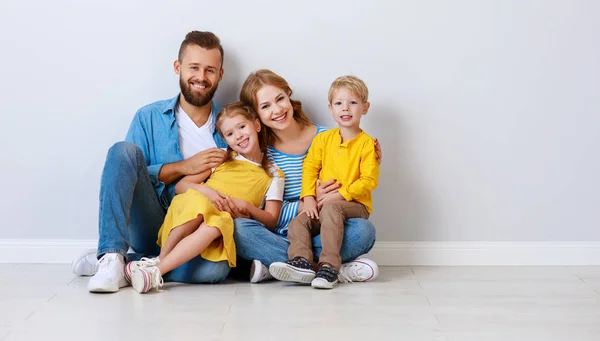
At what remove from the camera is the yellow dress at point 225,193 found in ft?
8.42

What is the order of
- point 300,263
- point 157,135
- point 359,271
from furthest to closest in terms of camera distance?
point 157,135 < point 359,271 < point 300,263

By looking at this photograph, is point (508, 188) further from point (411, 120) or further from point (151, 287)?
point (151, 287)

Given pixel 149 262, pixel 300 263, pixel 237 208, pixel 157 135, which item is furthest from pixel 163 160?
pixel 300 263

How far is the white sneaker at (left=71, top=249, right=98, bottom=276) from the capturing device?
2742 millimetres

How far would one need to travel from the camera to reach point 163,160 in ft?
9.37

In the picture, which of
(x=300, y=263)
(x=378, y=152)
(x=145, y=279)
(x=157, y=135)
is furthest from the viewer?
(x=157, y=135)

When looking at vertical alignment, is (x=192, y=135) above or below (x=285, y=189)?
above

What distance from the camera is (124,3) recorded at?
296 centimetres

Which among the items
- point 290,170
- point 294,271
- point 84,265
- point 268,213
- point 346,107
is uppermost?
point 346,107

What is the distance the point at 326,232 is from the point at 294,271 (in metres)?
0.18

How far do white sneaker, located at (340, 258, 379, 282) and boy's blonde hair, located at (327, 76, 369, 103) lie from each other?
0.57m

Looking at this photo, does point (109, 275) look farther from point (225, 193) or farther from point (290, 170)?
point (290, 170)

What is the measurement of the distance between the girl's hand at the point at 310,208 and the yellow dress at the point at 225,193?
15cm

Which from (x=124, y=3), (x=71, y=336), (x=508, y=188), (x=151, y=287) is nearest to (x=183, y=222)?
(x=151, y=287)
